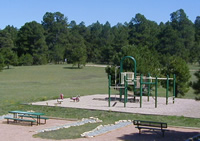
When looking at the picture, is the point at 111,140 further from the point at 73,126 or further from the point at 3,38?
the point at 3,38

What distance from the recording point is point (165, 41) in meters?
86.6

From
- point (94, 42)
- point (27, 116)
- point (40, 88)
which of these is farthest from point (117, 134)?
point (94, 42)

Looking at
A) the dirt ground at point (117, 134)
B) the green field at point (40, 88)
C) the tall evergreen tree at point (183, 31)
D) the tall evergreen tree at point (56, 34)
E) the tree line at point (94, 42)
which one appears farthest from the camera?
the tall evergreen tree at point (56, 34)

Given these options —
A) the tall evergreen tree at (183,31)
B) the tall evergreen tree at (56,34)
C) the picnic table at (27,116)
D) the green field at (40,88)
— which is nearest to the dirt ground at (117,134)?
the picnic table at (27,116)

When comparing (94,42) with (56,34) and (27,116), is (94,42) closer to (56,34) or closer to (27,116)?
(56,34)

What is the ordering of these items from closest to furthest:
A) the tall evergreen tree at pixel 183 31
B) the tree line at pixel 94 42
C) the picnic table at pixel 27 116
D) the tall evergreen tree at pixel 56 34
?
the picnic table at pixel 27 116 < the tree line at pixel 94 42 < the tall evergreen tree at pixel 183 31 < the tall evergreen tree at pixel 56 34

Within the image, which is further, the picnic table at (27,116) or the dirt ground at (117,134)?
the picnic table at (27,116)

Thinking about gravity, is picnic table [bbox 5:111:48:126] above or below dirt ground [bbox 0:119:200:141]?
above

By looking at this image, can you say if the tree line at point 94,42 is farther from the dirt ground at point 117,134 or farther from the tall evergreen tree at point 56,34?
the dirt ground at point 117,134

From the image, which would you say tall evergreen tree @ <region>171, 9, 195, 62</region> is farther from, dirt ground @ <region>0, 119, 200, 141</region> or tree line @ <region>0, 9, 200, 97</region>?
dirt ground @ <region>0, 119, 200, 141</region>

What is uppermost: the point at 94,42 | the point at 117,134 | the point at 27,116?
the point at 94,42

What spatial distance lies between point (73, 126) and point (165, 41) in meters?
74.5

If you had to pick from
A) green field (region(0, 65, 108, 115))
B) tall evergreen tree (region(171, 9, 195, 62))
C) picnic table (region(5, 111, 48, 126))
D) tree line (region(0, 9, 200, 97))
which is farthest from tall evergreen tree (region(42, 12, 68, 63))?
picnic table (region(5, 111, 48, 126))

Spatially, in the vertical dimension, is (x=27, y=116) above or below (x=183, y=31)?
below
